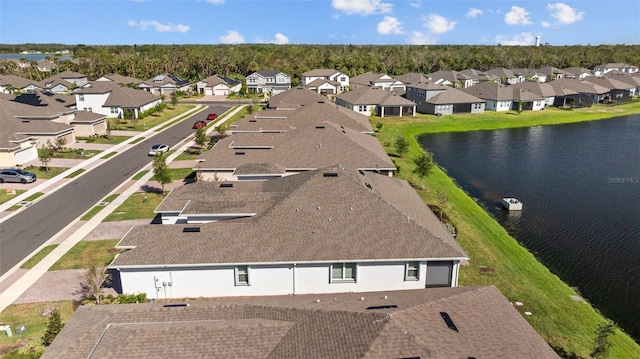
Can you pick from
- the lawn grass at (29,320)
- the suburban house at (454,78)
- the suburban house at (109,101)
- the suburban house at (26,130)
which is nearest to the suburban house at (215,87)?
the suburban house at (109,101)

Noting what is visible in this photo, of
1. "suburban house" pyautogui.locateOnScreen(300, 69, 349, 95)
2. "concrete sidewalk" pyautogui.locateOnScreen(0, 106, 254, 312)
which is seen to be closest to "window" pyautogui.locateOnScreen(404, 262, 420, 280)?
"concrete sidewalk" pyautogui.locateOnScreen(0, 106, 254, 312)

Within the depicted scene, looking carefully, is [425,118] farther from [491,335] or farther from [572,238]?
[491,335]

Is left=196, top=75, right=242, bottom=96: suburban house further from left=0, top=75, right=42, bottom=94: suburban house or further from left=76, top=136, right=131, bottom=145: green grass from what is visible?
left=76, top=136, right=131, bottom=145: green grass

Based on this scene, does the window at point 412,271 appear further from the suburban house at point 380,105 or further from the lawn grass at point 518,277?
the suburban house at point 380,105

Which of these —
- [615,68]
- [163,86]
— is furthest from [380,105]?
[615,68]

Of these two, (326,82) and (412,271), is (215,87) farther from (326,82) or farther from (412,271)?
(412,271)

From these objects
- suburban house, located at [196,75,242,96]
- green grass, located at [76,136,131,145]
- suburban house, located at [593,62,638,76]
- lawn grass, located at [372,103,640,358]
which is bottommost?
lawn grass, located at [372,103,640,358]
